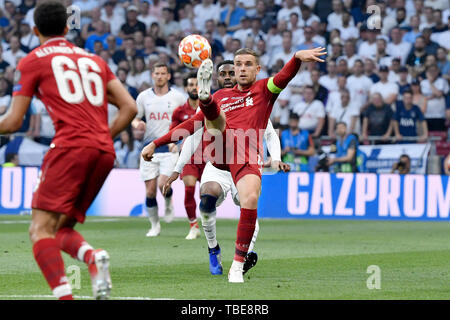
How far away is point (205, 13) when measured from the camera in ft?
80.8

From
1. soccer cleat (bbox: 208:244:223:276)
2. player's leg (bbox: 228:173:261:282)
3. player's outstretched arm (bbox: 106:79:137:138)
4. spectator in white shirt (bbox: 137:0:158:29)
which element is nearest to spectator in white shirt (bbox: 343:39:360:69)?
spectator in white shirt (bbox: 137:0:158:29)

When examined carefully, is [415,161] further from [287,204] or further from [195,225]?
[195,225]

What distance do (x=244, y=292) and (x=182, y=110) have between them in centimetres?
726

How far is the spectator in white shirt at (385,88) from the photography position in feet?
67.4

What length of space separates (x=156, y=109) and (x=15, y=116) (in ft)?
32.0

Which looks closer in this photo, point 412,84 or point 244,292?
point 244,292

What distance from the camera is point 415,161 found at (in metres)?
19.3

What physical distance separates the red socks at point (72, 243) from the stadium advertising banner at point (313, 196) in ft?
39.3

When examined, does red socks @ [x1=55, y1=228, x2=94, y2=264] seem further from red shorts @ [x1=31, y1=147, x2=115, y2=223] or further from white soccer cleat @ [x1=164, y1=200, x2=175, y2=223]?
white soccer cleat @ [x1=164, y1=200, x2=175, y2=223]

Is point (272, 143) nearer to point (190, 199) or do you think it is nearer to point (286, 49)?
point (190, 199)

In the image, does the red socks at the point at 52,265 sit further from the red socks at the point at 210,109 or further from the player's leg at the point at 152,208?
the player's leg at the point at 152,208

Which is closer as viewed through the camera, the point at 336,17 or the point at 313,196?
the point at 313,196

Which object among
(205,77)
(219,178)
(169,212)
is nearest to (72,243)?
(205,77)

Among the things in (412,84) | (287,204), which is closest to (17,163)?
(287,204)
